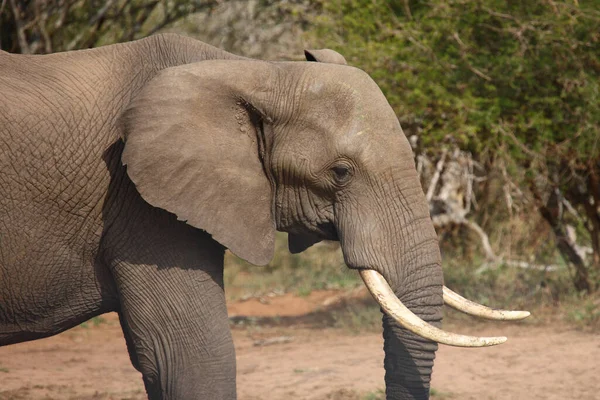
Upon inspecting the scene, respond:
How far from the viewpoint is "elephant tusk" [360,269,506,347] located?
167 inches

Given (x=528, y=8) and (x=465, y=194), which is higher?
(x=528, y=8)

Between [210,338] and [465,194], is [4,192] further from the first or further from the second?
[465,194]

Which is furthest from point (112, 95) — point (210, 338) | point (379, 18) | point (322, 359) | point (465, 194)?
point (465, 194)

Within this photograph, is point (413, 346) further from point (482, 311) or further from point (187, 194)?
point (187, 194)

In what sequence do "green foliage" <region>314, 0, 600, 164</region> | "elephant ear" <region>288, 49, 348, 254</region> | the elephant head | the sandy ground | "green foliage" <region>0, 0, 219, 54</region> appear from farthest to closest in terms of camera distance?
"green foliage" <region>0, 0, 219, 54</region>, "green foliage" <region>314, 0, 600, 164</region>, the sandy ground, "elephant ear" <region>288, 49, 348, 254</region>, the elephant head

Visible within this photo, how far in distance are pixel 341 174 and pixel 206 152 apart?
1.95ft

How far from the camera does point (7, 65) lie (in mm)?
4523

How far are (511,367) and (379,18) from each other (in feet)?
13.5

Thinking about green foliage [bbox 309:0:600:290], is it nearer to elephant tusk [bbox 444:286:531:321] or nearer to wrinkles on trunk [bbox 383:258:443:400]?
elephant tusk [bbox 444:286:531:321]

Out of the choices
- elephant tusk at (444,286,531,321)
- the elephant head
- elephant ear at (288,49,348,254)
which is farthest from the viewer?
elephant ear at (288,49,348,254)

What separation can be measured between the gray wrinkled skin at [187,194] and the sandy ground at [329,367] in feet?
8.00

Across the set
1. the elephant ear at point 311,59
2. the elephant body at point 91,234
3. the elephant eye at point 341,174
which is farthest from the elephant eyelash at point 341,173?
the elephant body at point 91,234

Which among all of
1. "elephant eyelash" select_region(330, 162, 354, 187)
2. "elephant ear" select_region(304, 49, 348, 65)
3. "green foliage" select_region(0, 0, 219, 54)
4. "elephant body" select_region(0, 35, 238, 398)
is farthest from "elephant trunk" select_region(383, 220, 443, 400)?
"green foliage" select_region(0, 0, 219, 54)

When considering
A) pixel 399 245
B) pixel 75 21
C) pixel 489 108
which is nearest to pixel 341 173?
pixel 399 245
